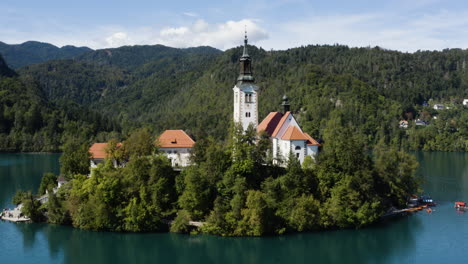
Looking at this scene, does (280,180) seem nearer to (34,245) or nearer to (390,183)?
(390,183)

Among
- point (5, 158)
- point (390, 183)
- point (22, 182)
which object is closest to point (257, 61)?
point (5, 158)

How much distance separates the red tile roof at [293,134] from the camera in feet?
165

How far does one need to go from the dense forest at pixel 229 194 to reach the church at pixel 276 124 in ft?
8.40

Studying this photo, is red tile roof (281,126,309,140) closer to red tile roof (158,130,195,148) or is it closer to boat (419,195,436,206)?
red tile roof (158,130,195,148)

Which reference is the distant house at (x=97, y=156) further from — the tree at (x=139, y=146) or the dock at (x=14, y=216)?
the dock at (x=14, y=216)

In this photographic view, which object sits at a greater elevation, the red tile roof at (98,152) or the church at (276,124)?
the church at (276,124)

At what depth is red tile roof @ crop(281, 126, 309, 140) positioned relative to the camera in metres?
50.3

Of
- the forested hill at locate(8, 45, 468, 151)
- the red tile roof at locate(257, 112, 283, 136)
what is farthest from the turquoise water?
the forested hill at locate(8, 45, 468, 151)

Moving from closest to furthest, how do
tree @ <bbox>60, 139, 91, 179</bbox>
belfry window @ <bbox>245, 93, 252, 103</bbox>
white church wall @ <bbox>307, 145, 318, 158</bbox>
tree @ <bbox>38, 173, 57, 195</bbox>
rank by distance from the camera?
white church wall @ <bbox>307, 145, 318, 158</bbox>
belfry window @ <bbox>245, 93, 252, 103</bbox>
tree @ <bbox>60, 139, 91, 179</bbox>
tree @ <bbox>38, 173, 57, 195</bbox>

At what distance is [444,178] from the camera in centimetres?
7800

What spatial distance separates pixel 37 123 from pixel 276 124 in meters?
98.1

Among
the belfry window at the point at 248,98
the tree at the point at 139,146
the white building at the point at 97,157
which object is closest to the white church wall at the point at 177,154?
the tree at the point at 139,146

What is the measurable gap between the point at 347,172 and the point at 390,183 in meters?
7.64

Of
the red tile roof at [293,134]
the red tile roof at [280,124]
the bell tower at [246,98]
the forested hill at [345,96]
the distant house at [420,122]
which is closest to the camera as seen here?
the red tile roof at [293,134]
